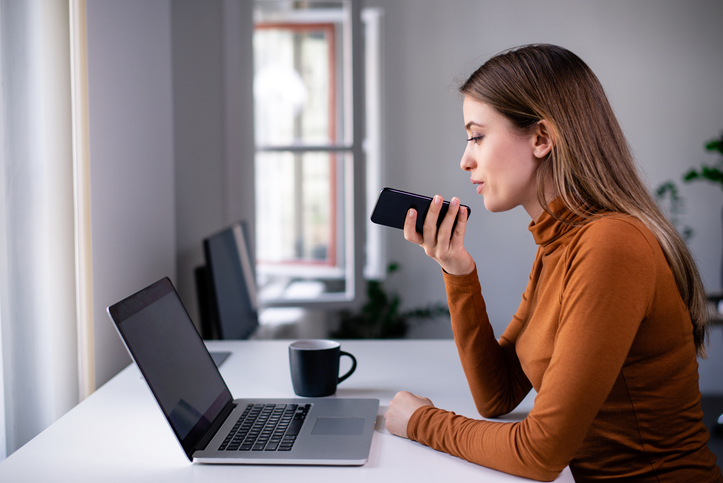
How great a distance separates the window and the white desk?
48.1 inches

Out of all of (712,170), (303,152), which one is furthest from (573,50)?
(303,152)

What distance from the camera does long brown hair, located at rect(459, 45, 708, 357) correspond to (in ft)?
2.93

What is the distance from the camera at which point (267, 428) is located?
0.92 m

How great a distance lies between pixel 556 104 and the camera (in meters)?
0.92

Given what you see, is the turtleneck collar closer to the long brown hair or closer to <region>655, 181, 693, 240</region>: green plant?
the long brown hair

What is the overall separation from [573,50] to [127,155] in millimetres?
2326

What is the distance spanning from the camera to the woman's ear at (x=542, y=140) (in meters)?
0.93

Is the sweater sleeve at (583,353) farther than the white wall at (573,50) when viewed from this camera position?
No

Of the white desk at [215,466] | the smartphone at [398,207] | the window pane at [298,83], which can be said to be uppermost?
the window pane at [298,83]

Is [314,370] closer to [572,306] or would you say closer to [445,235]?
[445,235]

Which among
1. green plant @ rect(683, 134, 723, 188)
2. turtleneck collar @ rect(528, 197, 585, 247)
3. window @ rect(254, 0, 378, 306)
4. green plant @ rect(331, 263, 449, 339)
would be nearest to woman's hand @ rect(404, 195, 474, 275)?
turtleneck collar @ rect(528, 197, 585, 247)

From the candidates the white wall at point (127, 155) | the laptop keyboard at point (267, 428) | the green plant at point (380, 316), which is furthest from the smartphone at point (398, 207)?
the green plant at point (380, 316)

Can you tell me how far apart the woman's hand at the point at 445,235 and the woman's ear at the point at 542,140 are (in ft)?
0.50

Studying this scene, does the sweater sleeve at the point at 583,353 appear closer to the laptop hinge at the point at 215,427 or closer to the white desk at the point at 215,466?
the white desk at the point at 215,466
